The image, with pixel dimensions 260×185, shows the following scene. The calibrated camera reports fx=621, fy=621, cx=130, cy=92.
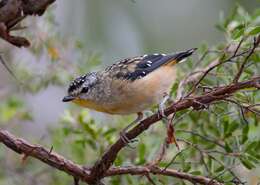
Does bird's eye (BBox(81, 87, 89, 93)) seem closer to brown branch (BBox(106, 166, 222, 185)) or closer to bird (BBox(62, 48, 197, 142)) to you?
bird (BBox(62, 48, 197, 142))

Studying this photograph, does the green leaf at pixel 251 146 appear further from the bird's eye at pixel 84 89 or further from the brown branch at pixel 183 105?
the bird's eye at pixel 84 89

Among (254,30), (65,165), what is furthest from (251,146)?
(65,165)

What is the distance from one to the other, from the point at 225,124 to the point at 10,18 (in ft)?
4.15

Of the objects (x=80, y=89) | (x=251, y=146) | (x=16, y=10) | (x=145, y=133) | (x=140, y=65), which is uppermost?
(x=140, y=65)

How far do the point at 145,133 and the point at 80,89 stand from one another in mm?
530

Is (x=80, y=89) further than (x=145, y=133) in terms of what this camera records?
Yes

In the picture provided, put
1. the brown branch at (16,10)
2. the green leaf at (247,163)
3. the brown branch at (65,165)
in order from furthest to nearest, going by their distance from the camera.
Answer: the green leaf at (247,163) → the brown branch at (65,165) → the brown branch at (16,10)

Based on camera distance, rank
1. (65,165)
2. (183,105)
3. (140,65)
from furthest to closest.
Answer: (140,65) → (65,165) → (183,105)

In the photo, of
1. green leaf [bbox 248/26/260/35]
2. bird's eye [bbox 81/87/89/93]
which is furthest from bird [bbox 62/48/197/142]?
green leaf [bbox 248/26/260/35]

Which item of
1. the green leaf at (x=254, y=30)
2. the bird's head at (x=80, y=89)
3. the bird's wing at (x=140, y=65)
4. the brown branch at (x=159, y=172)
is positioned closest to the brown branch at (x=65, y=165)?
the brown branch at (x=159, y=172)

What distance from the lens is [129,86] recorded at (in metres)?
3.71

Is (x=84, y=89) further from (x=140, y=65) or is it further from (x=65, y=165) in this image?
(x=65, y=165)

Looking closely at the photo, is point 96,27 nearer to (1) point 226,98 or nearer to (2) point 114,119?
(2) point 114,119

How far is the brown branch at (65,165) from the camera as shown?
2484 mm
